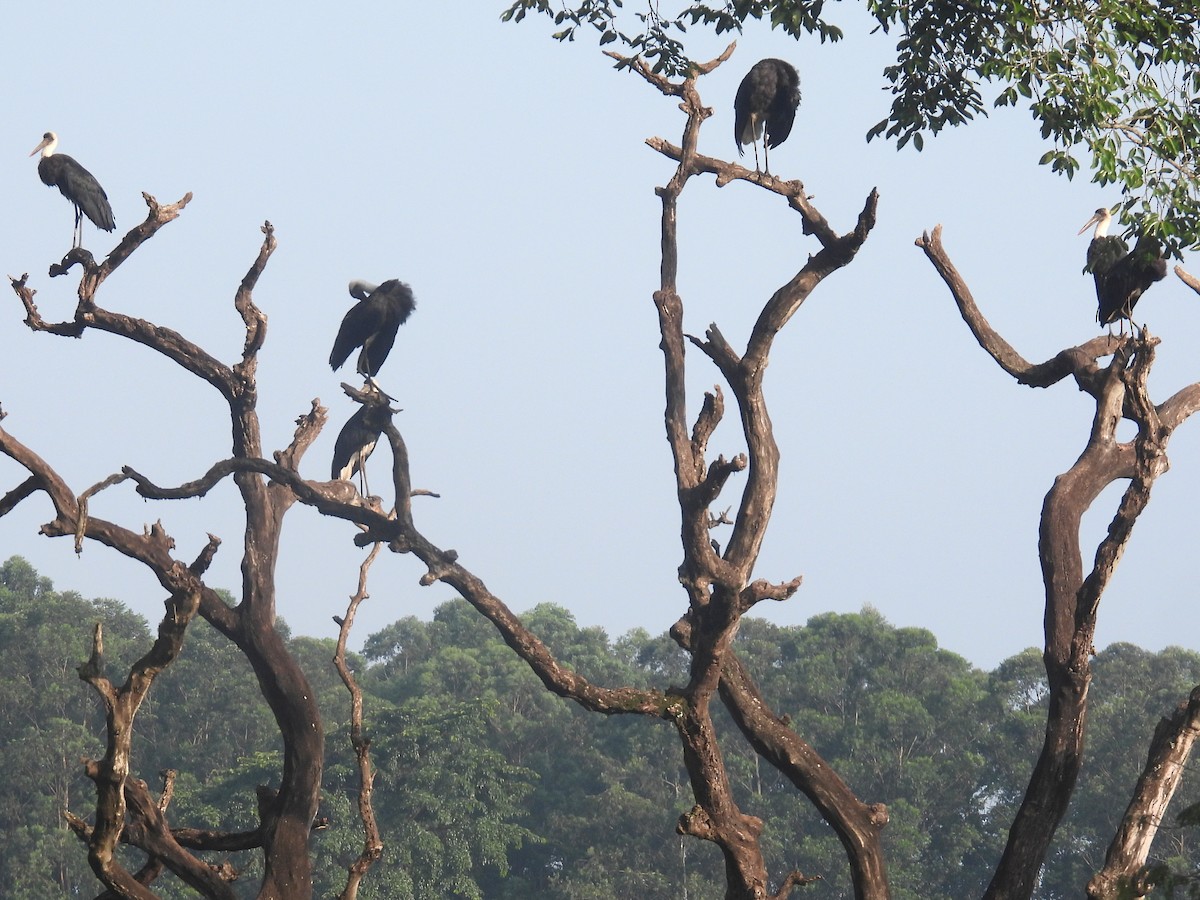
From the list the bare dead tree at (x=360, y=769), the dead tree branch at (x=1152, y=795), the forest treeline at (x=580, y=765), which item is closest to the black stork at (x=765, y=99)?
the bare dead tree at (x=360, y=769)

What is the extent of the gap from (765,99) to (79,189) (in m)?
4.30

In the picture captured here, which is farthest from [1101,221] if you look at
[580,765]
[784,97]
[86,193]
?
[580,765]

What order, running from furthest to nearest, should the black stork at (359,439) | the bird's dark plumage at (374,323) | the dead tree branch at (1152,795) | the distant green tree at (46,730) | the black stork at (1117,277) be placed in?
1. the distant green tree at (46,730)
2. the bird's dark plumage at (374,323)
3. the black stork at (359,439)
4. the black stork at (1117,277)
5. the dead tree branch at (1152,795)

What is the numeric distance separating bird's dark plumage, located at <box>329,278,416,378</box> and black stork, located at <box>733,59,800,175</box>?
2.35 m

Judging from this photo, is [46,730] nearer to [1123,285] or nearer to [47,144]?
[47,144]

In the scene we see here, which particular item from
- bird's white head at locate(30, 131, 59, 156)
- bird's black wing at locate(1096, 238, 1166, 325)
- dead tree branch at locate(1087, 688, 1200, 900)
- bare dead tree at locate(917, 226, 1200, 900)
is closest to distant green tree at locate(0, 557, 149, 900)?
bird's white head at locate(30, 131, 59, 156)

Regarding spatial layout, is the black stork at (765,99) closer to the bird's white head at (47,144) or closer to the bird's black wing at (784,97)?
the bird's black wing at (784,97)

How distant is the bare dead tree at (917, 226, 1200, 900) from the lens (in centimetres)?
493

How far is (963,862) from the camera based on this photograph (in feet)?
80.8

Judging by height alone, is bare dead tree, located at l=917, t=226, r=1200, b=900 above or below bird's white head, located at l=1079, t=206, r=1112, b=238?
below

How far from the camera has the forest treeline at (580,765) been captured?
22922mm

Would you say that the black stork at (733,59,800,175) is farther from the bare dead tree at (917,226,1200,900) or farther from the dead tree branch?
the dead tree branch

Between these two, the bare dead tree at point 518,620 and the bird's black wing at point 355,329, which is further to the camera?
the bird's black wing at point 355,329

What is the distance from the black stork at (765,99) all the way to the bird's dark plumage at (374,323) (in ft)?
7.70
